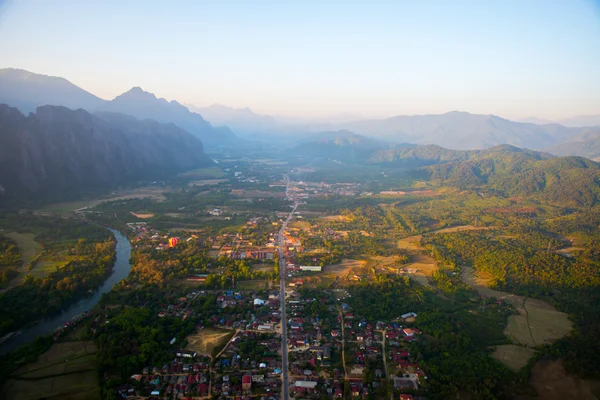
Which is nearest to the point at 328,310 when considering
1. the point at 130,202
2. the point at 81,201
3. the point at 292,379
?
the point at 292,379

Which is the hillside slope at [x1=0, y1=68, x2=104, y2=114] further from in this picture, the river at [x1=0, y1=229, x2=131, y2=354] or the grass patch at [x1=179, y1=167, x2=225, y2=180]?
the river at [x1=0, y1=229, x2=131, y2=354]

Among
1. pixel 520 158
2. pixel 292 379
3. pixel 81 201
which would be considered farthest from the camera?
pixel 520 158

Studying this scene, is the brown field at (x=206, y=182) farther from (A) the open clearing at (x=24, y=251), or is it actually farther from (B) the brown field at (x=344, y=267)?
(B) the brown field at (x=344, y=267)

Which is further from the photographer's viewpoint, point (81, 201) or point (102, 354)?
point (81, 201)

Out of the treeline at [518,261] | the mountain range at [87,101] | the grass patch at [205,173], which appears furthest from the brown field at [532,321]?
the mountain range at [87,101]

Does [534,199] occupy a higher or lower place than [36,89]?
lower

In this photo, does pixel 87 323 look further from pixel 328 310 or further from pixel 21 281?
pixel 328 310

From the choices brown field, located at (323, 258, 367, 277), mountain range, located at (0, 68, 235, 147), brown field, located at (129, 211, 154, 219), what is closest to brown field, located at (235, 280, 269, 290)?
brown field, located at (323, 258, 367, 277)
